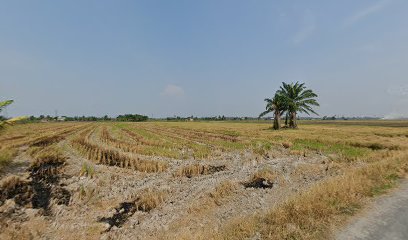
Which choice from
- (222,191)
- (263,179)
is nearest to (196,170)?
(263,179)

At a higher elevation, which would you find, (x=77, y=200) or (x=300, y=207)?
(x=300, y=207)

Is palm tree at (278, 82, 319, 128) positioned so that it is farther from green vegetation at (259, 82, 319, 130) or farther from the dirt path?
the dirt path

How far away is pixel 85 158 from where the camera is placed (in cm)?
1805

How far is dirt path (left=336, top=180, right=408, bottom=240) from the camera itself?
18.5 ft

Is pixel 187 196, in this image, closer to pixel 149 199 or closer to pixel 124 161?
pixel 149 199

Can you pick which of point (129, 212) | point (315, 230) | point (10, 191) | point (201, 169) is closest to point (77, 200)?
point (129, 212)

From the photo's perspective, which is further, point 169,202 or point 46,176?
point 46,176

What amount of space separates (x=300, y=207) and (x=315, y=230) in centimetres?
106

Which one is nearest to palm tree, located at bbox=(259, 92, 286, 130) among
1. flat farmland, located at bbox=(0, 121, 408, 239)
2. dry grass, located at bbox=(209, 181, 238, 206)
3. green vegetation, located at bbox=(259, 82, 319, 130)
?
green vegetation, located at bbox=(259, 82, 319, 130)

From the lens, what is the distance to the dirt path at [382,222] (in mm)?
5625

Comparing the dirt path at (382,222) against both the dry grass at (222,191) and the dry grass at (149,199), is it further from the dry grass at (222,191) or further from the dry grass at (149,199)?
the dry grass at (149,199)

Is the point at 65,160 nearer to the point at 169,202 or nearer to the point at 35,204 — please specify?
the point at 35,204

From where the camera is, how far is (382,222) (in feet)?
20.5

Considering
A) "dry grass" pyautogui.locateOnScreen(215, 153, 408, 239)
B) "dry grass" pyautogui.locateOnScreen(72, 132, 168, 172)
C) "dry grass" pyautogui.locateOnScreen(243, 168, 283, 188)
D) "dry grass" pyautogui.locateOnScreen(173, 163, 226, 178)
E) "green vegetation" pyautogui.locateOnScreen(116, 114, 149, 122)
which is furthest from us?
"green vegetation" pyautogui.locateOnScreen(116, 114, 149, 122)
